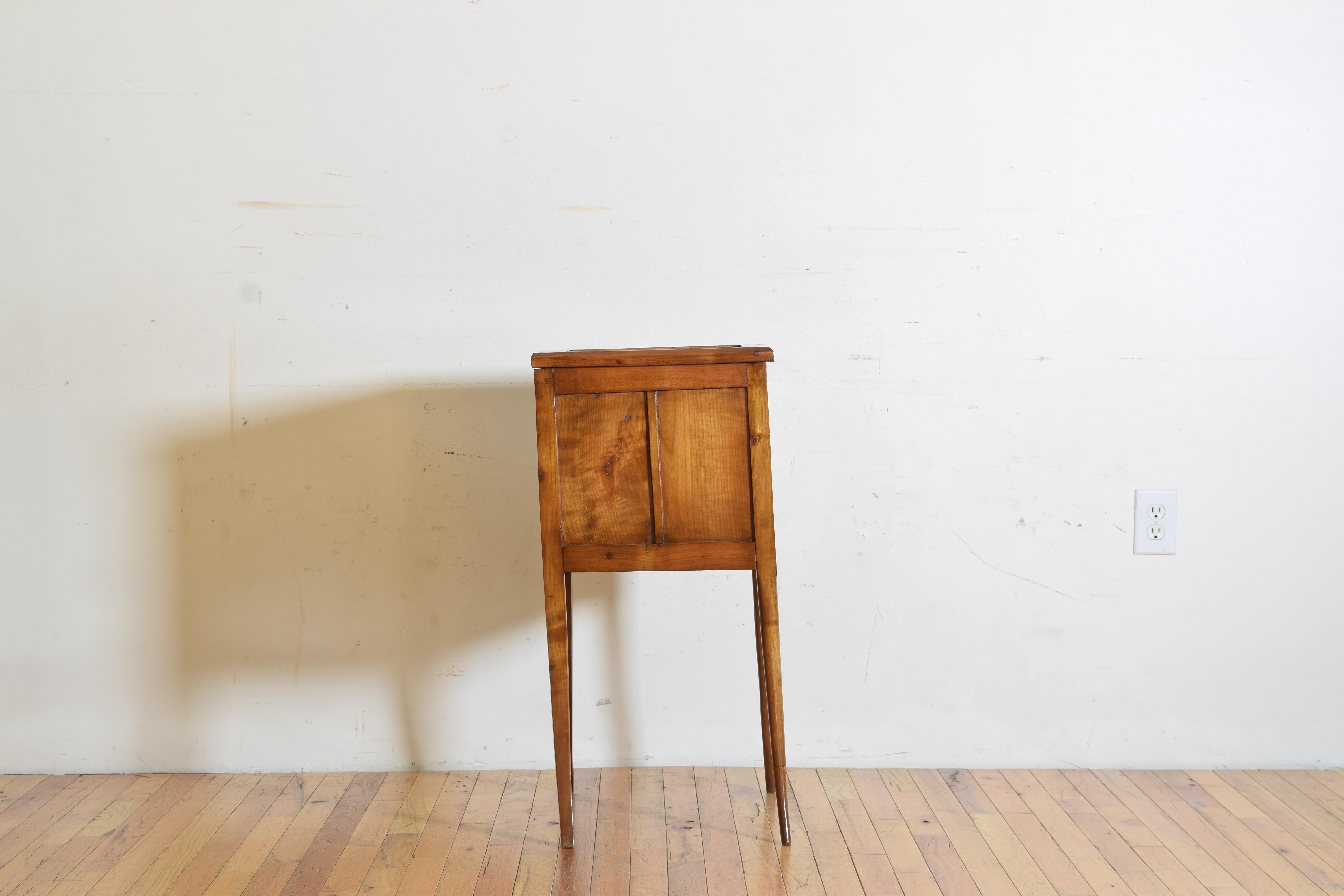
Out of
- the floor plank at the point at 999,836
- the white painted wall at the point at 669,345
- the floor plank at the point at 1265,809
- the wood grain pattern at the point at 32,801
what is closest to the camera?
the floor plank at the point at 999,836

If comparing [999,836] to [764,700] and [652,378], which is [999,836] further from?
[652,378]

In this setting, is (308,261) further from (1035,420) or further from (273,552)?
(1035,420)

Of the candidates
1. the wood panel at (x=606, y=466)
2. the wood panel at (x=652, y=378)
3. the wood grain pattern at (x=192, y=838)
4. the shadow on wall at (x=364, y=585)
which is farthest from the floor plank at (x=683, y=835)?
the wood panel at (x=652, y=378)

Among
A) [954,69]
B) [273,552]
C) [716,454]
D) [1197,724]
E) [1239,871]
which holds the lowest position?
[1239,871]

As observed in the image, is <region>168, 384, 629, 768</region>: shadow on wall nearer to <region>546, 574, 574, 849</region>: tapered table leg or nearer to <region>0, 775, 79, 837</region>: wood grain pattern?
<region>0, 775, 79, 837</region>: wood grain pattern

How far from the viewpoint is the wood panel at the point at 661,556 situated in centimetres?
142

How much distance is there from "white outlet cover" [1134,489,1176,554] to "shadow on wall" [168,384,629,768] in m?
0.98

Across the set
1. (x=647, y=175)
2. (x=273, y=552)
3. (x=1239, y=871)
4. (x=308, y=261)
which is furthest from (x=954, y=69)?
(x=273, y=552)

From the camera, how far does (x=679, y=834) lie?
5.05 feet

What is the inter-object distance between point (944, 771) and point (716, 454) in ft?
2.74

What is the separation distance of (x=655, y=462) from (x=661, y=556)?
5.6 inches

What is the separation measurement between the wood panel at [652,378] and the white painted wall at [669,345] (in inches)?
14.8

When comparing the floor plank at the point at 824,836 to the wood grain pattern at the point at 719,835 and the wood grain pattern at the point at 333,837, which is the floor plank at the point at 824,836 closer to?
the wood grain pattern at the point at 719,835

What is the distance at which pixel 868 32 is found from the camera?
173 cm
